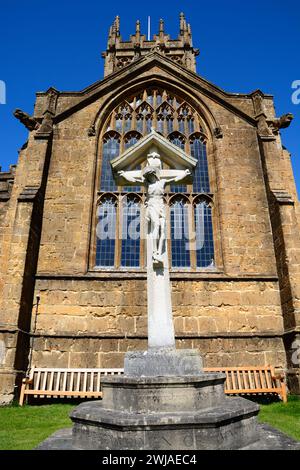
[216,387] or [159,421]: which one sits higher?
[216,387]

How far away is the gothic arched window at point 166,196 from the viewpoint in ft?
35.6

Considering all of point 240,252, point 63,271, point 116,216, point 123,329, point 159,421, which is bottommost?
point 159,421

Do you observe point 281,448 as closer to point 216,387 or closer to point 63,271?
point 216,387

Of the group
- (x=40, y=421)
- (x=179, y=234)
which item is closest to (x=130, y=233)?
(x=179, y=234)

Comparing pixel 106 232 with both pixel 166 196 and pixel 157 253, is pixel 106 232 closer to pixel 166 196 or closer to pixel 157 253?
pixel 166 196

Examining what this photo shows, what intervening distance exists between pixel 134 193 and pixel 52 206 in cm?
277

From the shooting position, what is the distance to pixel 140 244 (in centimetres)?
1091

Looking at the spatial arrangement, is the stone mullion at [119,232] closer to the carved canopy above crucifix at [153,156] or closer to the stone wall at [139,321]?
the stone wall at [139,321]

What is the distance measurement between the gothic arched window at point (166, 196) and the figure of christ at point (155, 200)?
5717 mm

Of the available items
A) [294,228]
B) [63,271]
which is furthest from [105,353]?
[294,228]

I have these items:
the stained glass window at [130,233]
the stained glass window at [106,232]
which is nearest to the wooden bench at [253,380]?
the stained glass window at [130,233]

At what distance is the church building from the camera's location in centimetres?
916

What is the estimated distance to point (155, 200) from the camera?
4.74 metres

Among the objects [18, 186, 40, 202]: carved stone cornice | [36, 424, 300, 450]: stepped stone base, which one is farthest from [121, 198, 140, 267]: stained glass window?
[36, 424, 300, 450]: stepped stone base
